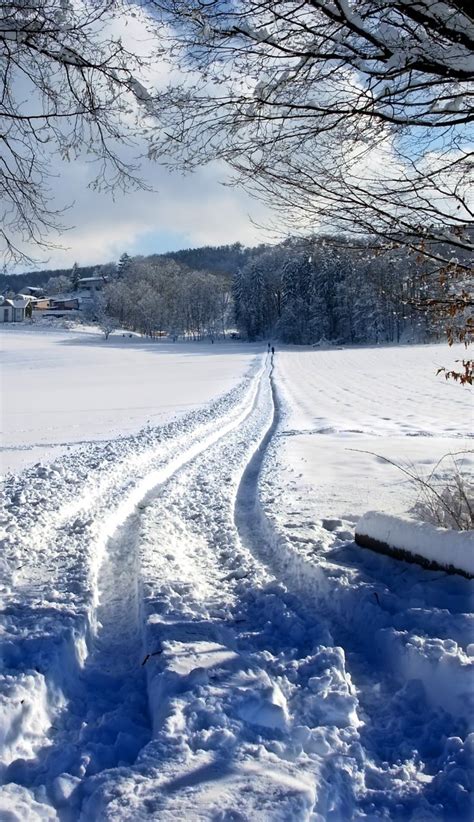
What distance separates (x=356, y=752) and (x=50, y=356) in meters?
57.7

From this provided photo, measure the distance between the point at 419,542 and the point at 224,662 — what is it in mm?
1883

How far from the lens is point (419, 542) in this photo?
4270 mm

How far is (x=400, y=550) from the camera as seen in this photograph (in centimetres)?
447

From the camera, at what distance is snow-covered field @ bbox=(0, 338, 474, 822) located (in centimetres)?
222

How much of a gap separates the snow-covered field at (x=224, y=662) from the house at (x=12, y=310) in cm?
11903

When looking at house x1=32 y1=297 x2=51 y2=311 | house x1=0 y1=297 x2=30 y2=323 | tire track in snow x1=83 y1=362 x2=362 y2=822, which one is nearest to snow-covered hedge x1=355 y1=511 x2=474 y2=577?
tire track in snow x1=83 y1=362 x2=362 y2=822

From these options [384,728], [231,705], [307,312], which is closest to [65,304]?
[307,312]

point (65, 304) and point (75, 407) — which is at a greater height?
point (65, 304)

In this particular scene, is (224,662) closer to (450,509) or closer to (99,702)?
(99,702)

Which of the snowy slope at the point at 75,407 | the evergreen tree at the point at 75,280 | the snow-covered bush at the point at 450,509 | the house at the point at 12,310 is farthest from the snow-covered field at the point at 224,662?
the evergreen tree at the point at 75,280

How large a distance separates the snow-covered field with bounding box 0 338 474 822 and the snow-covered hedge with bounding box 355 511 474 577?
0.37 ft

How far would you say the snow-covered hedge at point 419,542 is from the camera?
3.92 meters

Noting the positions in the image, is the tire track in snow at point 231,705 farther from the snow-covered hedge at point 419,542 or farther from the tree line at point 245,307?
the tree line at point 245,307

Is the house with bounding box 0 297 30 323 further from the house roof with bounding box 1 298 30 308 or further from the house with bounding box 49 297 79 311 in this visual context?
the house with bounding box 49 297 79 311
